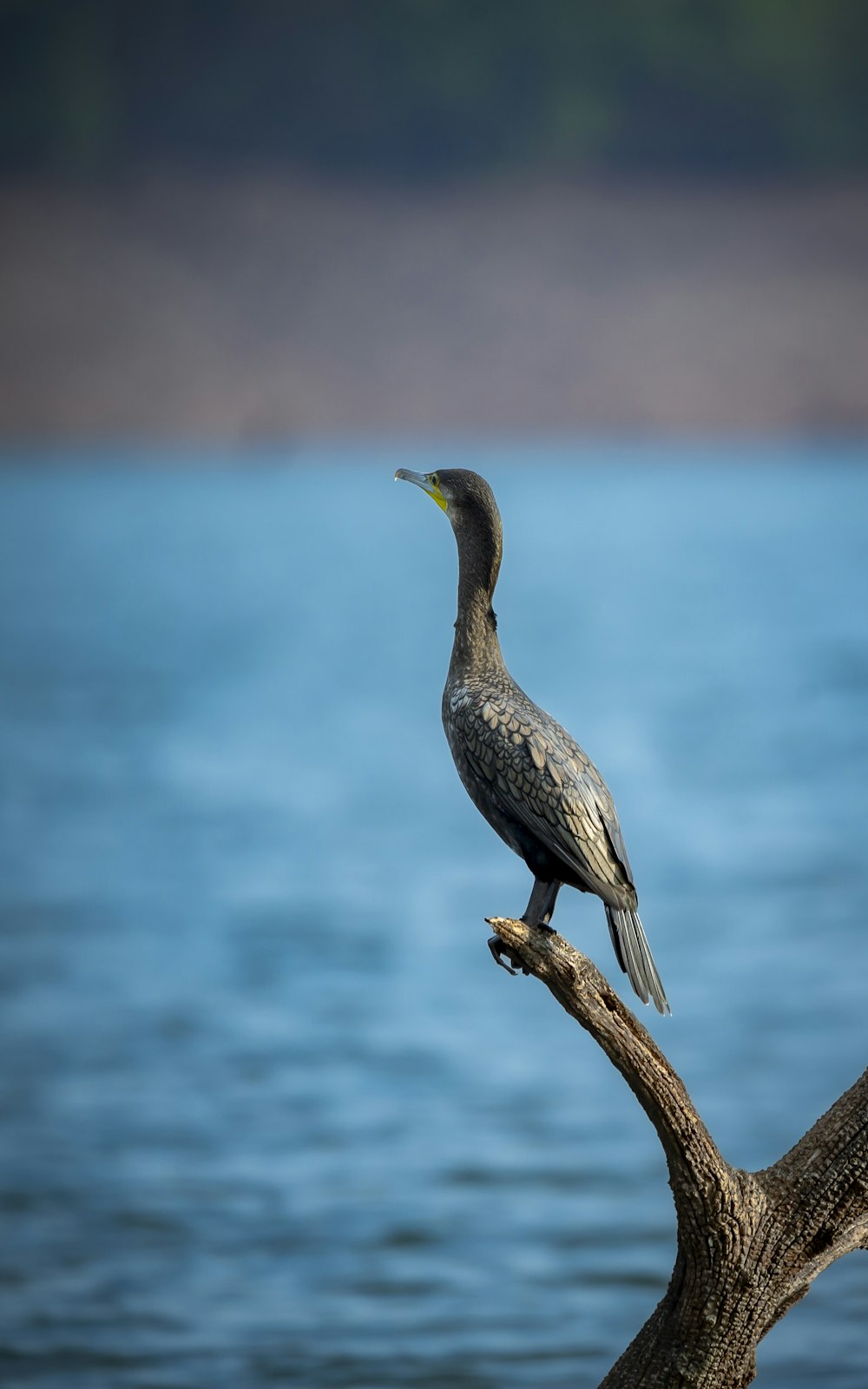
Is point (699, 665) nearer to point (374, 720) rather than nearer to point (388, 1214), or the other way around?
point (374, 720)

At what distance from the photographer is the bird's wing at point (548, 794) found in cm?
333

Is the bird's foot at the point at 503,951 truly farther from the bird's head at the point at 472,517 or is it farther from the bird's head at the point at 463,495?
the bird's head at the point at 463,495

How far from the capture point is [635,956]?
3.32 metres

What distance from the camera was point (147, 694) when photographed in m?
28.8

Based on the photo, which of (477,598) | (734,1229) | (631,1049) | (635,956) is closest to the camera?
(635,956)

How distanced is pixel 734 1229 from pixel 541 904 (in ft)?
2.83

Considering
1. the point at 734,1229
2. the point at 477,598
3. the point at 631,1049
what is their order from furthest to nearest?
the point at 734,1229, the point at 631,1049, the point at 477,598

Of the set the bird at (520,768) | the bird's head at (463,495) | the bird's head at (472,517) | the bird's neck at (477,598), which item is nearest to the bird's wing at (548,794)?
the bird at (520,768)

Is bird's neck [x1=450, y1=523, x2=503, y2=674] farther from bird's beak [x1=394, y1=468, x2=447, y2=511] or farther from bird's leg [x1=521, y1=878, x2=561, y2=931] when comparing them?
bird's leg [x1=521, y1=878, x2=561, y2=931]

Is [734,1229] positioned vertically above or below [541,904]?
below

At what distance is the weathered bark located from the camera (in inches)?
145

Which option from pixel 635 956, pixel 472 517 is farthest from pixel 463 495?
pixel 635 956

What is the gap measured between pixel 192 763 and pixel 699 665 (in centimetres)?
881

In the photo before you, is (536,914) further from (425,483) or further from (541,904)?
(425,483)
